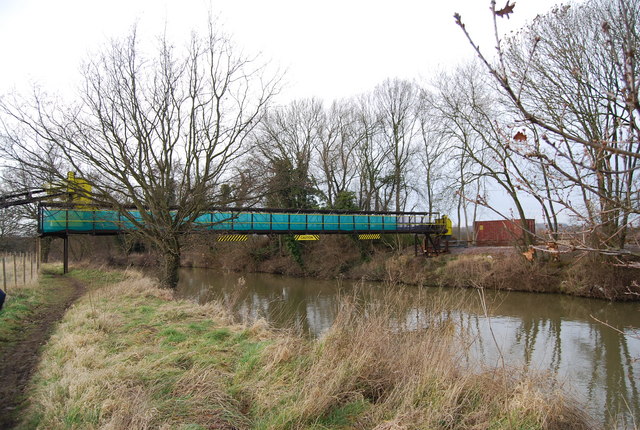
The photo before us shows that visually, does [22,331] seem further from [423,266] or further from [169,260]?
[423,266]

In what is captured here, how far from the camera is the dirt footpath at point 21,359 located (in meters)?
4.35

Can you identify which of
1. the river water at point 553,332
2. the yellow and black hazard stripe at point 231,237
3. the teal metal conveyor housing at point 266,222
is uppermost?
the teal metal conveyor housing at point 266,222

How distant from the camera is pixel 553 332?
12.0m

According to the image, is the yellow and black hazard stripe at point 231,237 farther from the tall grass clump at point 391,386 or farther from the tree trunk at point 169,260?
the tall grass clump at point 391,386

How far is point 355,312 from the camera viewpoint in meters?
5.73

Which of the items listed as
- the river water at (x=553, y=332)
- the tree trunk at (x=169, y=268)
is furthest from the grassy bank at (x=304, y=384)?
the tree trunk at (x=169, y=268)

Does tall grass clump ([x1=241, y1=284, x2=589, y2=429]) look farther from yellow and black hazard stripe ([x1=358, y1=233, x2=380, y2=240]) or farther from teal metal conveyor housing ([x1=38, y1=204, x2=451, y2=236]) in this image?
yellow and black hazard stripe ([x1=358, y1=233, x2=380, y2=240])

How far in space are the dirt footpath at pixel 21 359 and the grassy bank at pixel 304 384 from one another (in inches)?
6.2

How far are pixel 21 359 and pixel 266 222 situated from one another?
15.9 meters

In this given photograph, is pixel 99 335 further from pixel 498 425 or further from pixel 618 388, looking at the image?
pixel 618 388

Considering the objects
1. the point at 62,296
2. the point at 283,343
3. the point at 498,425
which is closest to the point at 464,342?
the point at 498,425

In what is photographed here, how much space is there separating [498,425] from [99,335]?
18.1 feet

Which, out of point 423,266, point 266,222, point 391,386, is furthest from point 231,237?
point 391,386

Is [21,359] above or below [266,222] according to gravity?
below
